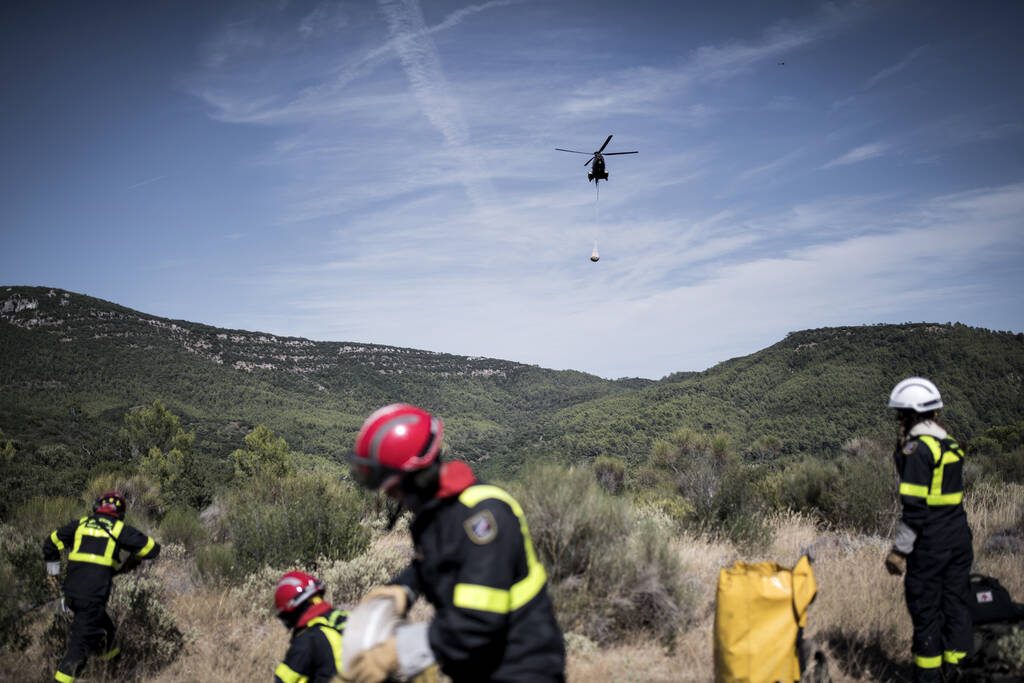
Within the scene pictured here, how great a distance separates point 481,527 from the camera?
6.65 feet

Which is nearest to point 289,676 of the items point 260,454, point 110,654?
point 110,654

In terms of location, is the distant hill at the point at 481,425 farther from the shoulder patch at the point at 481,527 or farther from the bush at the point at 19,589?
the shoulder patch at the point at 481,527

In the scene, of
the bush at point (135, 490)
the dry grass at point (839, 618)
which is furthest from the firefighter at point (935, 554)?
the bush at point (135, 490)

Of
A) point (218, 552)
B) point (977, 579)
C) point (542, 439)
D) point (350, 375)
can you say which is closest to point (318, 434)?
point (542, 439)

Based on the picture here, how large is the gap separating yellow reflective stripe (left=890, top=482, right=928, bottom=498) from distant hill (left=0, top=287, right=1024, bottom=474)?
47.4 meters

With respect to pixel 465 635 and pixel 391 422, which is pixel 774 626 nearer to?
pixel 465 635

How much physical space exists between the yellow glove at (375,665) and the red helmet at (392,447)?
58cm

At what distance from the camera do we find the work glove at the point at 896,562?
3.80 metres

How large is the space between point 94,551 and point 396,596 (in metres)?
4.91

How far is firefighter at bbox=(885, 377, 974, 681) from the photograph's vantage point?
3.80 m

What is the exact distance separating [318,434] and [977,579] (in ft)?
345

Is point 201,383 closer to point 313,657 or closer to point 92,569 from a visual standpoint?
point 92,569

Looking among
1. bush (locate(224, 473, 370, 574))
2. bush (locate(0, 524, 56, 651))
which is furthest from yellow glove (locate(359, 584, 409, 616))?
bush (locate(0, 524, 56, 651))

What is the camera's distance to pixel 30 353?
93250mm
